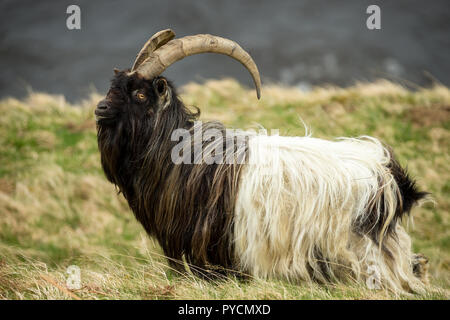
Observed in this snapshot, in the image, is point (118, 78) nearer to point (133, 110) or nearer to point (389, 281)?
point (133, 110)

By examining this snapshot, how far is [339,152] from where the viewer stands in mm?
5293

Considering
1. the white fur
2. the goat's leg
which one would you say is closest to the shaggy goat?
the white fur

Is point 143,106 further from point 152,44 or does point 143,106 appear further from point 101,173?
point 101,173

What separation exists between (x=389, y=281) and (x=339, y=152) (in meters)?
1.47

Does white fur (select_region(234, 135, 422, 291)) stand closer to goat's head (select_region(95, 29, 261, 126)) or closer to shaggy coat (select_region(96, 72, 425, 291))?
shaggy coat (select_region(96, 72, 425, 291))

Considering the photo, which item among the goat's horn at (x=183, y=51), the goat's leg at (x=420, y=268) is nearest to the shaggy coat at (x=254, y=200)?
the goat's horn at (x=183, y=51)

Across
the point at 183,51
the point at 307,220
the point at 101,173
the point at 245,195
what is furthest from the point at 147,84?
the point at 101,173

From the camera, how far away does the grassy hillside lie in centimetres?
720

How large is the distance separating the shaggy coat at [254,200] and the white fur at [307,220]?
10 mm

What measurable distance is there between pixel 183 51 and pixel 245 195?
1692 mm

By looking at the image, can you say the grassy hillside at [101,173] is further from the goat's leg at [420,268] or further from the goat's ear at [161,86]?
the goat's ear at [161,86]

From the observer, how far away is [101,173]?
36.8 feet

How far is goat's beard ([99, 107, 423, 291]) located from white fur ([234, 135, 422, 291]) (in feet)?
0.03
